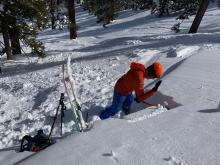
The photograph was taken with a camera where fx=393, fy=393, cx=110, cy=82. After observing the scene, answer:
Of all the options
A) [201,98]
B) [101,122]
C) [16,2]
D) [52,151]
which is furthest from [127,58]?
[52,151]

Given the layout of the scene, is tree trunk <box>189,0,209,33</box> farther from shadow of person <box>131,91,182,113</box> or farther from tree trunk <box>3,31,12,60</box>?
shadow of person <box>131,91,182,113</box>

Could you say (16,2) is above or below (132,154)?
above

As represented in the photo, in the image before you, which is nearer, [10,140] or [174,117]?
[174,117]

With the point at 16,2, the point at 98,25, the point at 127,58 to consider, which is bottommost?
the point at 98,25

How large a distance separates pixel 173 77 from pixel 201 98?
224cm

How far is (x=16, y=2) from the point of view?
17125 mm

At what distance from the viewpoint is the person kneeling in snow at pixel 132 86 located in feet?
A: 26.2

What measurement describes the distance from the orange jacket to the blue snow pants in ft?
0.79

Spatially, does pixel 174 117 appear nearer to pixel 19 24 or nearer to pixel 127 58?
pixel 127 58

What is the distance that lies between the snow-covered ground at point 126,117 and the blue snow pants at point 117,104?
35cm

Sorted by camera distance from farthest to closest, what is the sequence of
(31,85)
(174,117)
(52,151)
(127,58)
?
(127,58)
(31,85)
(174,117)
(52,151)

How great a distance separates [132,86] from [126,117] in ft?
3.17

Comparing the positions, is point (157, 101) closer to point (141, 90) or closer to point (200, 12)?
point (141, 90)

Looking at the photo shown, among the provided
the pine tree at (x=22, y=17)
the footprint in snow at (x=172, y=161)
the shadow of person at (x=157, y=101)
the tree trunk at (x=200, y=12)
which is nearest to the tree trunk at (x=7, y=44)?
the pine tree at (x=22, y=17)
